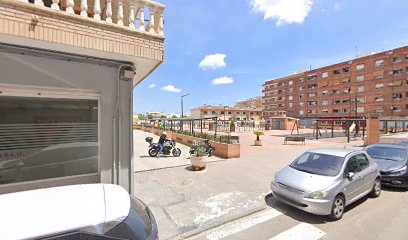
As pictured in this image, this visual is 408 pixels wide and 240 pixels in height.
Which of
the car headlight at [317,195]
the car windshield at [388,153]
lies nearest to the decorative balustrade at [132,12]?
the car headlight at [317,195]

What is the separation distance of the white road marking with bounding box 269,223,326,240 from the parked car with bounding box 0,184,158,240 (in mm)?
3029

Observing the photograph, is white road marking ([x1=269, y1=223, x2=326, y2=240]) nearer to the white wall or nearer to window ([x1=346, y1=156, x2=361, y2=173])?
window ([x1=346, y1=156, x2=361, y2=173])

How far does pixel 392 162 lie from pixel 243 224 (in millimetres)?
6211

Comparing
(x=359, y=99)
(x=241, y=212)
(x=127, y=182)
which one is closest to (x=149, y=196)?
(x=127, y=182)

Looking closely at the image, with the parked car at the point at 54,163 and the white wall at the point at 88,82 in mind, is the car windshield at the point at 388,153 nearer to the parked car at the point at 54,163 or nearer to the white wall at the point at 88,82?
the white wall at the point at 88,82

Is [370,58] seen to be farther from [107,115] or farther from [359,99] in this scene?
[107,115]

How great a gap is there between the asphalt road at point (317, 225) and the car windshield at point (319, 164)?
3.43 ft

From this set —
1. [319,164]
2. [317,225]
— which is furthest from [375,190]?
[317,225]

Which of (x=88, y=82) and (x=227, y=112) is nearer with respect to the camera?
(x=88, y=82)

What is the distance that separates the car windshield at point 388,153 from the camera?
290 inches

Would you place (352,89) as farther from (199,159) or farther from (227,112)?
(199,159)

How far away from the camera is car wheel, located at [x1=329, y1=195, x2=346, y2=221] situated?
4.75m

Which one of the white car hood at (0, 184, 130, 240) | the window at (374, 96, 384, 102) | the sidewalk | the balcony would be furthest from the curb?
the window at (374, 96, 384, 102)

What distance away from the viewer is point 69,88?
4.23m
